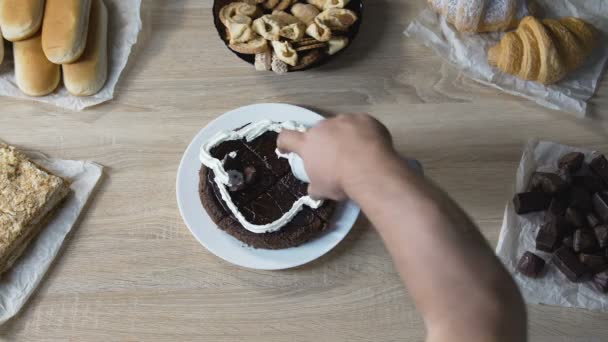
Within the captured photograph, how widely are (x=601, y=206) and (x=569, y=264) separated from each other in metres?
0.13

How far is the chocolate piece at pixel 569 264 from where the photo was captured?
1.06m

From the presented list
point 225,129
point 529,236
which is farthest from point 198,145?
point 529,236

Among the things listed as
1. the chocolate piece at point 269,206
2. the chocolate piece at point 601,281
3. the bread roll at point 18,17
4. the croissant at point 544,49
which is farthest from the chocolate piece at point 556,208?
the bread roll at point 18,17

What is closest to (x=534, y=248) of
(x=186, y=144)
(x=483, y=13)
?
(x=483, y=13)

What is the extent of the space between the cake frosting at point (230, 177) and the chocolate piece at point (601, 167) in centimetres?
55

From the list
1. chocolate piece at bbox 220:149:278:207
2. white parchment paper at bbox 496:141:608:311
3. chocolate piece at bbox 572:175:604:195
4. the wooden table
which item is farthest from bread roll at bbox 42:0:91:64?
chocolate piece at bbox 572:175:604:195

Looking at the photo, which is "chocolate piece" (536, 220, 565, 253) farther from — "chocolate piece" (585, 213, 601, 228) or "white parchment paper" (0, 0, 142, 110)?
"white parchment paper" (0, 0, 142, 110)

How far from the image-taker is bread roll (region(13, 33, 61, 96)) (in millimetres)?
1219

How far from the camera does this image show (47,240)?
1148 millimetres

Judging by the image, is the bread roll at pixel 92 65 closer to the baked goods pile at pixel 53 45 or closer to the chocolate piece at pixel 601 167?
the baked goods pile at pixel 53 45

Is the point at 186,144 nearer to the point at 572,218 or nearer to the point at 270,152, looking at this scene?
the point at 270,152

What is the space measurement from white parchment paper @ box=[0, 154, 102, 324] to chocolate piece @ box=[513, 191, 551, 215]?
2.82 ft

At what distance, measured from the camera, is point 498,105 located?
124cm

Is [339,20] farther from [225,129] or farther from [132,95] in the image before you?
[132,95]
